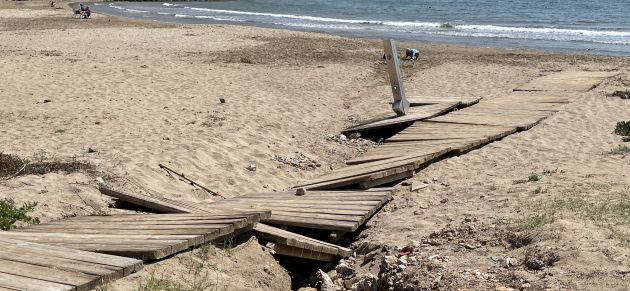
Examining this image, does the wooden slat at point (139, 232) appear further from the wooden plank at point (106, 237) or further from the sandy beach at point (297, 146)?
the sandy beach at point (297, 146)

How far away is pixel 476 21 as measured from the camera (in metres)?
40.0

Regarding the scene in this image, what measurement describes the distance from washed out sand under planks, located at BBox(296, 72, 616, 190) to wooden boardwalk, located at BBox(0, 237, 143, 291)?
361cm

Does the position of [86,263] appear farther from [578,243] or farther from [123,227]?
[578,243]

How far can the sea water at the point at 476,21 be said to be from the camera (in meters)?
28.5

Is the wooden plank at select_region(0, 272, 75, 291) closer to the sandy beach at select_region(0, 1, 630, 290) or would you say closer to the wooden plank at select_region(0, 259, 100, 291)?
the wooden plank at select_region(0, 259, 100, 291)

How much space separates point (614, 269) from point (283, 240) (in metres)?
2.66

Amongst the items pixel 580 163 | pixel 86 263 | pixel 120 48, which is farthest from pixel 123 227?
pixel 120 48

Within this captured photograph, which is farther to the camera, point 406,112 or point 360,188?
point 406,112

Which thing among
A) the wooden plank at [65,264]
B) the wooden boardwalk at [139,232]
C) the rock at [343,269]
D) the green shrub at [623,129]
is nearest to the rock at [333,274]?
the rock at [343,269]

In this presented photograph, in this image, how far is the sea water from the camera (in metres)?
28.5

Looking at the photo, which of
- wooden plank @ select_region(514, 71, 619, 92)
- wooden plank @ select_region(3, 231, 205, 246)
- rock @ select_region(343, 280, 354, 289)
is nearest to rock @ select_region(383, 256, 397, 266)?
rock @ select_region(343, 280, 354, 289)

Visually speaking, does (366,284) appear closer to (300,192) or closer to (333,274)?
(333,274)

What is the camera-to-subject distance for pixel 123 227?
588cm

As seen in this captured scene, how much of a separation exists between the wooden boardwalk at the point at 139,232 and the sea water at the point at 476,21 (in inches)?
839
